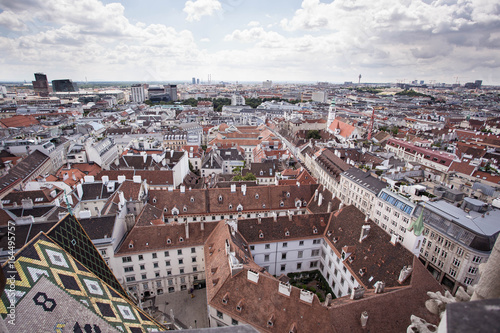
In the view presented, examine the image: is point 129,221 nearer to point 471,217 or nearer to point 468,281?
point 468,281

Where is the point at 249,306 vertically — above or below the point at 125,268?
above

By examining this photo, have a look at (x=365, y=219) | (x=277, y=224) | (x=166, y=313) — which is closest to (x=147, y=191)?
(x=166, y=313)

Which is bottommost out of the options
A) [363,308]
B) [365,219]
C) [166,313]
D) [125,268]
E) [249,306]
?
[166,313]

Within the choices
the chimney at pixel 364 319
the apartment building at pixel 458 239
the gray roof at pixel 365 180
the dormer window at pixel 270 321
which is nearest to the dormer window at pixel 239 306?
the dormer window at pixel 270 321

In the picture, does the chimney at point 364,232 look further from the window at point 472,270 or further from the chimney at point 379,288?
the window at point 472,270

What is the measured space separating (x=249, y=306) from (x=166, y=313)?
629 inches

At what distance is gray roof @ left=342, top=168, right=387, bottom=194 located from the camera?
183 feet

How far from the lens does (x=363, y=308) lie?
26609 mm

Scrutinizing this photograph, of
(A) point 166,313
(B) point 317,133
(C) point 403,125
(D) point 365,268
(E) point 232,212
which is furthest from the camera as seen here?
(C) point 403,125

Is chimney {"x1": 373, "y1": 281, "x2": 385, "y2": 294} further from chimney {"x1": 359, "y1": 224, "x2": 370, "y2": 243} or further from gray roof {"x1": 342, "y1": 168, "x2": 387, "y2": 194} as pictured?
gray roof {"x1": 342, "y1": 168, "x2": 387, "y2": 194}

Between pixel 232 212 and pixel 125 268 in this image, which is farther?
pixel 232 212

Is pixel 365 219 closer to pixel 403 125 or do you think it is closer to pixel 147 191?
pixel 147 191

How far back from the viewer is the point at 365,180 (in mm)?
59719

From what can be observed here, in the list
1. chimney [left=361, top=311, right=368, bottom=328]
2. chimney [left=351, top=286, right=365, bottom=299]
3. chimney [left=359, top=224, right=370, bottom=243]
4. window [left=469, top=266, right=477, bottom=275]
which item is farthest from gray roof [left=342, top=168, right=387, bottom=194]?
chimney [left=361, top=311, right=368, bottom=328]
